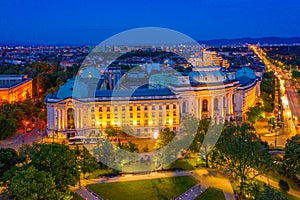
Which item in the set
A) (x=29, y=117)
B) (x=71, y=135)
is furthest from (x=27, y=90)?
(x=71, y=135)

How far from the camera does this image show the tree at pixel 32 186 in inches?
944

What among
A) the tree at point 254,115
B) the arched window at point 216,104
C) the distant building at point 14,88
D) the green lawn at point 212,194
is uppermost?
the distant building at point 14,88

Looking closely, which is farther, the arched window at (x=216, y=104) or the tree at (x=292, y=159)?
the arched window at (x=216, y=104)

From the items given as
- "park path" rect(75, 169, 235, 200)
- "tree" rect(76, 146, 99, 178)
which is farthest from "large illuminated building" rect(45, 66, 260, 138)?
"park path" rect(75, 169, 235, 200)

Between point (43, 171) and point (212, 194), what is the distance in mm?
13870

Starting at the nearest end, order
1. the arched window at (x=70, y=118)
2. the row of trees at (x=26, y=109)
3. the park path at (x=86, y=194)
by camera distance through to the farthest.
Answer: the park path at (x=86, y=194) → the row of trees at (x=26, y=109) → the arched window at (x=70, y=118)

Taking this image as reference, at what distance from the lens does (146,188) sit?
1264 inches

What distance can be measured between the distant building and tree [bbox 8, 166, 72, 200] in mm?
50231

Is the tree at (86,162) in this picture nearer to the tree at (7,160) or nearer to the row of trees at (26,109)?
the tree at (7,160)

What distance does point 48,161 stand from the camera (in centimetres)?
2792

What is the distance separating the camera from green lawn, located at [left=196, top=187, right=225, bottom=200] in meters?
30.4

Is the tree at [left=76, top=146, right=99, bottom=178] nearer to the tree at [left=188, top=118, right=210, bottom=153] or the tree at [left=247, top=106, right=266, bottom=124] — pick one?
the tree at [left=188, top=118, right=210, bottom=153]

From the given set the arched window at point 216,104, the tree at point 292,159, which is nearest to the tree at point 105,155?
the tree at point 292,159

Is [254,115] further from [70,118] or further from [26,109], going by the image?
[26,109]
